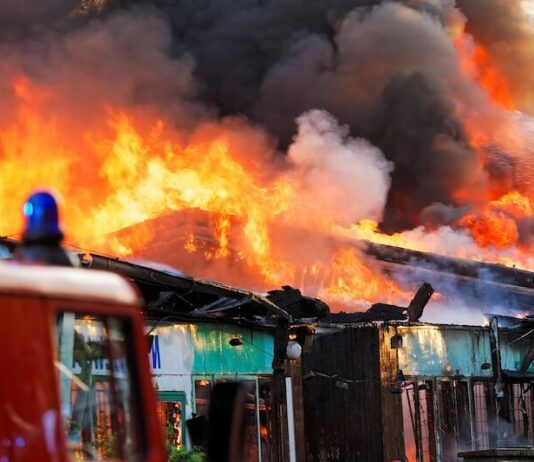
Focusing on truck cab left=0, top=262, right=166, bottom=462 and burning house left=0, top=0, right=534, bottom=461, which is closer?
truck cab left=0, top=262, right=166, bottom=462

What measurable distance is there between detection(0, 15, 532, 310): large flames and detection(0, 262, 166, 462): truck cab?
24.6 metres

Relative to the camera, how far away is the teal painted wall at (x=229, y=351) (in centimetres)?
1558

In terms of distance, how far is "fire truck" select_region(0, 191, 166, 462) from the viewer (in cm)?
310

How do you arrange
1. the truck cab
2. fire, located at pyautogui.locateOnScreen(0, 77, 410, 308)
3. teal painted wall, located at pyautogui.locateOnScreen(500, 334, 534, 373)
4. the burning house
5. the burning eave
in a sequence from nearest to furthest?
1. the truck cab
2. the burning eave
3. the burning house
4. teal painted wall, located at pyautogui.locateOnScreen(500, 334, 534, 373)
5. fire, located at pyautogui.locateOnScreen(0, 77, 410, 308)

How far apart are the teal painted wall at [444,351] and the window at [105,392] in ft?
61.3

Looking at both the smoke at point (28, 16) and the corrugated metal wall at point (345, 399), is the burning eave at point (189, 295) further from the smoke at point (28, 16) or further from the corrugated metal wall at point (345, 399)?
the smoke at point (28, 16)

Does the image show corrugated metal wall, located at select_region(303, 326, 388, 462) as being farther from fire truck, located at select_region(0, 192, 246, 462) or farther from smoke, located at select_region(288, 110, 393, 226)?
fire truck, located at select_region(0, 192, 246, 462)

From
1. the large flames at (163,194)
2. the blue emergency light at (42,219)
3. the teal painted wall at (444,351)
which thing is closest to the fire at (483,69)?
the large flames at (163,194)

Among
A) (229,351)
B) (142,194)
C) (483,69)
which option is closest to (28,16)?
(142,194)

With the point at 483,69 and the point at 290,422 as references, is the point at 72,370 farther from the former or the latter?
the point at 483,69

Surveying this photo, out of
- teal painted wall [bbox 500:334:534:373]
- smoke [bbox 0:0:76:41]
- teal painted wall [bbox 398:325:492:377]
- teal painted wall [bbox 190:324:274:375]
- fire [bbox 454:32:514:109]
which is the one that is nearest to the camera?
teal painted wall [bbox 190:324:274:375]

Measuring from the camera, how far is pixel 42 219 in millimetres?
3686

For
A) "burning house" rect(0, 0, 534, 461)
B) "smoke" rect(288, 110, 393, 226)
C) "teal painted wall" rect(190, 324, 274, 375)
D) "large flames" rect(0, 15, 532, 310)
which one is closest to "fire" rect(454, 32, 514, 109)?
"burning house" rect(0, 0, 534, 461)

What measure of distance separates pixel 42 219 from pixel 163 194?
29208 mm
